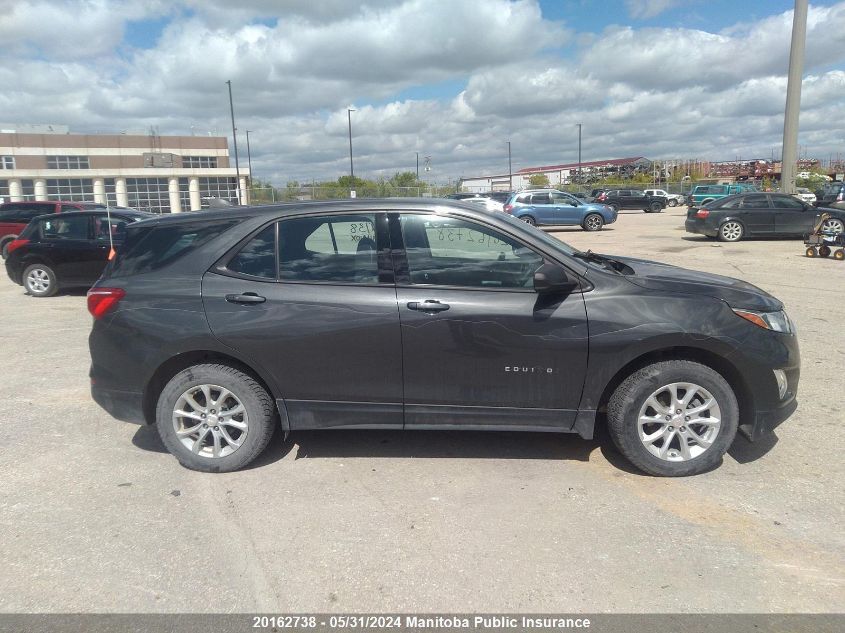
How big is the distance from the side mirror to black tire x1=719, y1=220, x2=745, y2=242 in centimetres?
1765

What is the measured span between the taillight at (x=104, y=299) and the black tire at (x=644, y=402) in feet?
10.6

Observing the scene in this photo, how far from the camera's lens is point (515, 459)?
13.8 feet

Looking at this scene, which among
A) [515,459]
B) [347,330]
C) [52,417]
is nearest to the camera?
[347,330]

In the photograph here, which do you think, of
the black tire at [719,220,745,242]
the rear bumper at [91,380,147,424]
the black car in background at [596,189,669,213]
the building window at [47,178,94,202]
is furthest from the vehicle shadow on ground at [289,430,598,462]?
the building window at [47,178,94,202]

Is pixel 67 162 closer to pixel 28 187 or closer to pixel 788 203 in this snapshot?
pixel 28 187

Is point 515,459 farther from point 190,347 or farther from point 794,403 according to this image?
point 190,347

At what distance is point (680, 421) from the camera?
3797 mm

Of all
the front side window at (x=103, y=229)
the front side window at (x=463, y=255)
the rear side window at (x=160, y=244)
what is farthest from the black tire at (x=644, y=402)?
the front side window at (x=103, y=229)

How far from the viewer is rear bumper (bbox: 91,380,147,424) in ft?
13.2

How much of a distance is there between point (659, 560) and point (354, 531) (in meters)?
1.58

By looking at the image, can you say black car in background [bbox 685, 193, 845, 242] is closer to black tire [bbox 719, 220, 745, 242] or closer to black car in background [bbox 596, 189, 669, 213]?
black tire [bbox 719, 220, 745, 242]

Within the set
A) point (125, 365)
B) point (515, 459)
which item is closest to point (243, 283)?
point (125, 365)
